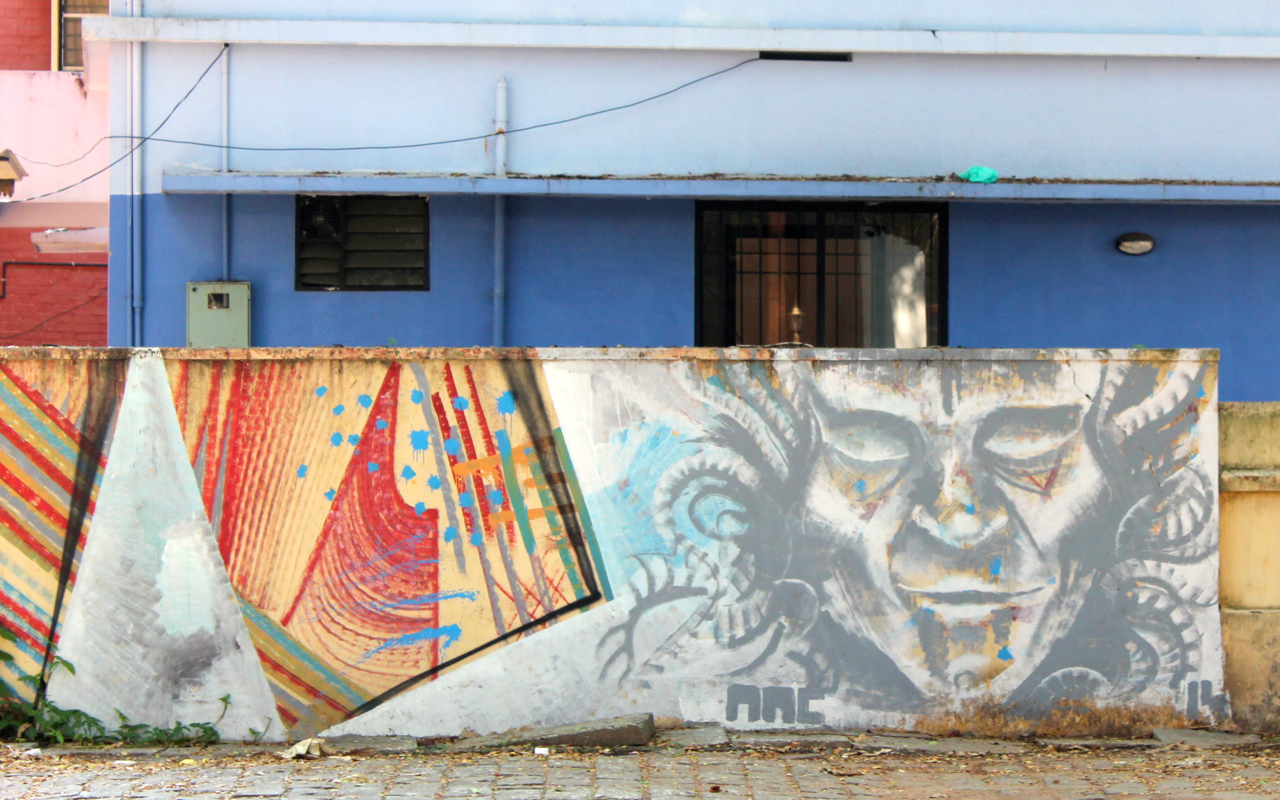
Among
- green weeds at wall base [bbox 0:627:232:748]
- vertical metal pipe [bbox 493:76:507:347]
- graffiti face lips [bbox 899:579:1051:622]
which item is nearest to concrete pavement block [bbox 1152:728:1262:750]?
graffiti face lips [bbox 899:579:1051:622]

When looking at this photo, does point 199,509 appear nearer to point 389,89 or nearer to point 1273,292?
point 389,89

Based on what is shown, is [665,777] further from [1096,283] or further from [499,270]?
[1096,283]

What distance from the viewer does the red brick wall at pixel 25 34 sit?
12.0 metres

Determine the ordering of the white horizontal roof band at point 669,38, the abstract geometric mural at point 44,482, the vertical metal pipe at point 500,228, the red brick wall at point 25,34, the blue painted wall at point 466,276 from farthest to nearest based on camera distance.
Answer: the red brick wall at point 25,34
the blue painted wall at point 466,276
the vertical metal pipe at point 500,228
the white horizontal roof band at point 669,38
the abstract geometric mural at point 44,482

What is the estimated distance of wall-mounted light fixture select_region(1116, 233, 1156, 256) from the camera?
922 cm

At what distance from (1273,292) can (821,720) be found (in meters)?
6.81

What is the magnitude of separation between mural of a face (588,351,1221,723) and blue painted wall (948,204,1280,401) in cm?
436

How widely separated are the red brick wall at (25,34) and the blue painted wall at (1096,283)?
32.5ft

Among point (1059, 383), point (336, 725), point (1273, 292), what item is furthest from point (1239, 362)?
point (336, 725)

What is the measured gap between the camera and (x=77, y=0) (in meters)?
12.1

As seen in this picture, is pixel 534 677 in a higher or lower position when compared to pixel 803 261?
lower

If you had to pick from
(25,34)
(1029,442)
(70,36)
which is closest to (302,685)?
(1029,442)

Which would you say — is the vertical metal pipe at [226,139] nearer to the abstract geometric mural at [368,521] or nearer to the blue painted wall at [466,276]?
the blue painted wall at [466,276]

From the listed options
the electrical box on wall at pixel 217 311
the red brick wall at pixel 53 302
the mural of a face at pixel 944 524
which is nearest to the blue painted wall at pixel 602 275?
the electrical box on wall at pixel 217 311
